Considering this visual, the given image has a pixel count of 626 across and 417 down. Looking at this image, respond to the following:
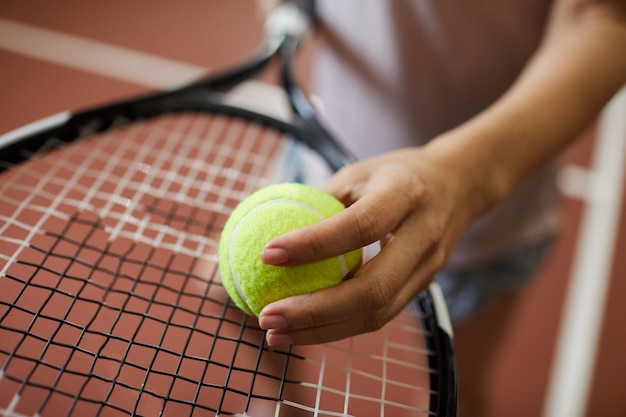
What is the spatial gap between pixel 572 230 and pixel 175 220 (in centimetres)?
123

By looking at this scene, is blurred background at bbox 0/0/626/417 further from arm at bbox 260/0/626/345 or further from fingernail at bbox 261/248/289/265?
fingernail at bbox 261/248/289/265

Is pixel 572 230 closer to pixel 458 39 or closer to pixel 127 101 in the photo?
pixel 458 39

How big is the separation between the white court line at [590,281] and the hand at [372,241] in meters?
0.92

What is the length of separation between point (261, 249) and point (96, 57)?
155cm

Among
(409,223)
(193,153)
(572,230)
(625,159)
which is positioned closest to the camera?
(409,223)

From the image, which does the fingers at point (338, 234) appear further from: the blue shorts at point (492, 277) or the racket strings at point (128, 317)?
the blue shorts at point (492, 277)

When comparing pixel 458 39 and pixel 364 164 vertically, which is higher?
pixel 458 39

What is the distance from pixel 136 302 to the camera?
0.56 meters

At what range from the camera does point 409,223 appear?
1.51ft

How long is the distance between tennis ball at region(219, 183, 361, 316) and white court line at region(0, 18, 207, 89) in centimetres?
132

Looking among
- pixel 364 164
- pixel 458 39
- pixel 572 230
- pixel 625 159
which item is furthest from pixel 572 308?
pixel 364 164

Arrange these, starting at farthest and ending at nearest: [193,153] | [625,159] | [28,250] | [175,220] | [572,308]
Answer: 1. [625,159]
2. [572,308]
3. [193,153]
4. [175,220]
5. [28,250]

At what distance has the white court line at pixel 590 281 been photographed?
1244 mm

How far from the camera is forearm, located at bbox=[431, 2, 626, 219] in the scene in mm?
562
